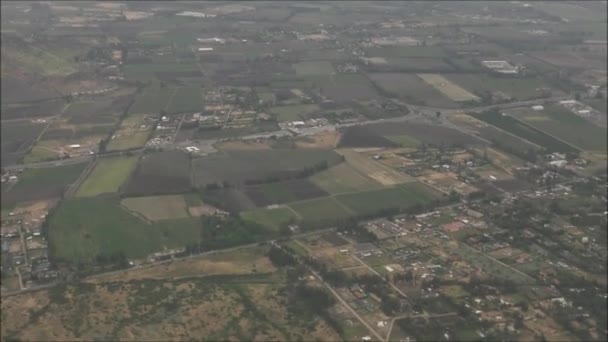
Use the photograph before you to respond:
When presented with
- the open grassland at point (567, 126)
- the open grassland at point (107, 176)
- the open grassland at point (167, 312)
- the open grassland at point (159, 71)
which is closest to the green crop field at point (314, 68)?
the open grassland at point (159, 71)

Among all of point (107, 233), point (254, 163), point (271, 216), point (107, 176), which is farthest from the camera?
point (254, 163)

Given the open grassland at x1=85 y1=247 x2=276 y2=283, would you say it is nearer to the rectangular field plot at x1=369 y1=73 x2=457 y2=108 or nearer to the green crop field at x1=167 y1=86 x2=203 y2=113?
the green crop field at x1=167 y1=86 x2=203 y2=113

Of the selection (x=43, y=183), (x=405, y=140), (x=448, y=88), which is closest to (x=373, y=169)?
(x=405, y=140)

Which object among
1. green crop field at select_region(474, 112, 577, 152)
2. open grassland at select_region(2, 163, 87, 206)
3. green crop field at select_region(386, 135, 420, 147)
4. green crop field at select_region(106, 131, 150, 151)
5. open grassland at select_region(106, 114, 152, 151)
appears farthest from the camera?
green crop field at select_region(474, 112, 577, 152)

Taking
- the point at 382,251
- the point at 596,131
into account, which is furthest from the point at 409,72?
the point at 382,251

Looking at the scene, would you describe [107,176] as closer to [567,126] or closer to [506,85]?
[567,126]

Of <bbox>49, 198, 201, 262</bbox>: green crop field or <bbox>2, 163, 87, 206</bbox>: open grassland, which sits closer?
<bbox>49, 198, 201, 262</bbox>: green crop field

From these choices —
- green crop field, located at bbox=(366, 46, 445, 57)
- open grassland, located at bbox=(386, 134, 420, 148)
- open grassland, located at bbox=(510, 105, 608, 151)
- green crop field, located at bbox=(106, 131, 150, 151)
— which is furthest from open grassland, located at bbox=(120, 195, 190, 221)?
green crop field, located at bbox=(366, 46, 445, 57)
